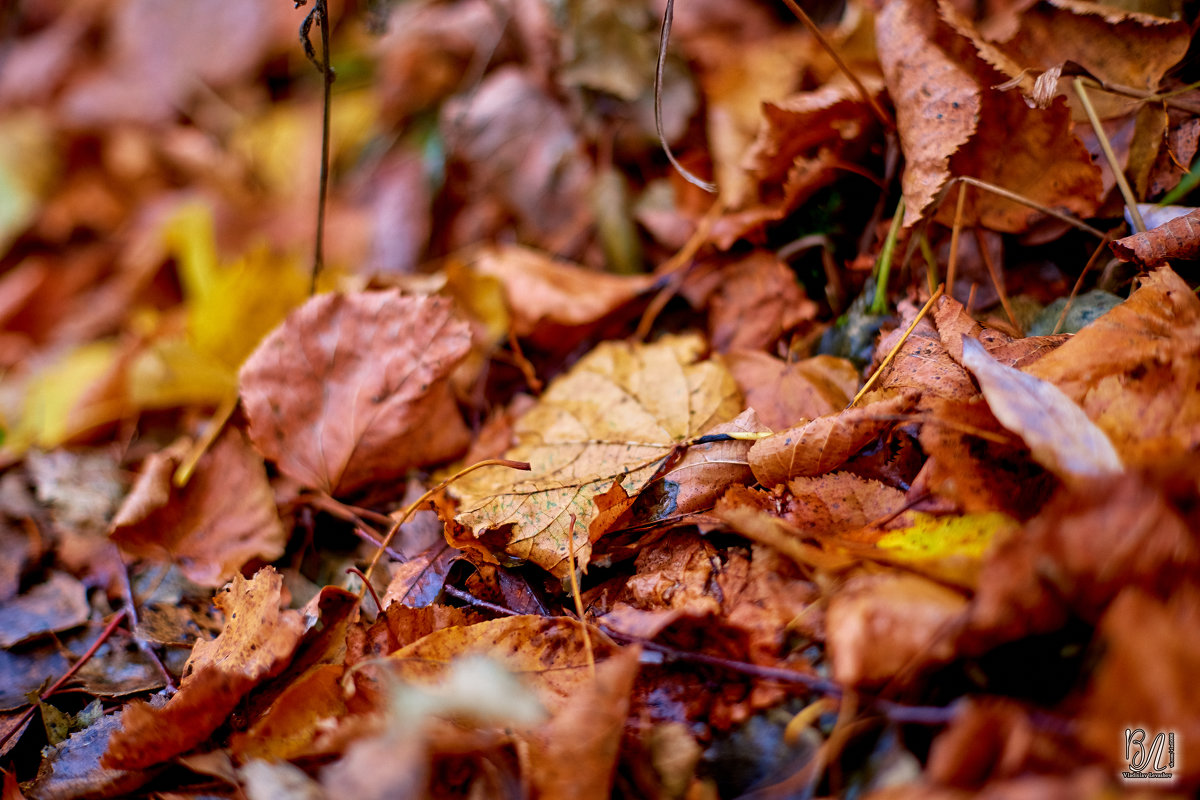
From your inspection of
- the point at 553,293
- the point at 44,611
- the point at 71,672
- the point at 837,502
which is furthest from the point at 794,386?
the point at 44,611

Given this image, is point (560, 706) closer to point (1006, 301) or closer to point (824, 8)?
point (1006, 301)

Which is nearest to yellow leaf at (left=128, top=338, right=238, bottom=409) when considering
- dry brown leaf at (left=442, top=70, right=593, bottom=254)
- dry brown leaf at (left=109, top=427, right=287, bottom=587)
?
dry brown leaf at (left=109, top=427, right=287, bottom=587)

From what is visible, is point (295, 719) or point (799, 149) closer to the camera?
point (295, 719)

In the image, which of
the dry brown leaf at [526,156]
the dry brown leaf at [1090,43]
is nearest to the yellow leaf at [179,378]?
the dry brown leaf at [526,156]

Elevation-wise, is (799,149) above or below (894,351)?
above

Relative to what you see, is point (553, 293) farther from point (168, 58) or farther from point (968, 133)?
point (168, 58)

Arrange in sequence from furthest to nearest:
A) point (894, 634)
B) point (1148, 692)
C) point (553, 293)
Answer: point (553, 293)
point (894, 634)
point (1148, 692)
